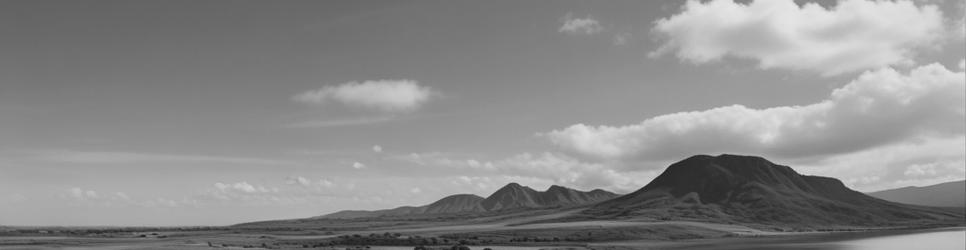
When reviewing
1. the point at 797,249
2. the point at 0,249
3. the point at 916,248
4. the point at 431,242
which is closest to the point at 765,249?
the point at 797,249

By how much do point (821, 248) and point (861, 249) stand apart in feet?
24.7

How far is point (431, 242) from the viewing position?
162m

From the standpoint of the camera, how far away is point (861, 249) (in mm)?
144375

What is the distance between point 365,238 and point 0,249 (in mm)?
71752

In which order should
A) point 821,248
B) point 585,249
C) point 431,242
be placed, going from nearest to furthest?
point 585,249, point 821,248, point 431,242

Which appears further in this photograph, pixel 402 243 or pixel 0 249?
pixel 402 243

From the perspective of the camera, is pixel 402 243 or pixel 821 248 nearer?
pixel 821 248

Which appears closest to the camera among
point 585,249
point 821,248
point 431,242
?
point 585,249

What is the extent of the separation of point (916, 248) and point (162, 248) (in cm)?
14999

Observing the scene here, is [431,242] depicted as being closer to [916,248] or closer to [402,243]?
[402,243]

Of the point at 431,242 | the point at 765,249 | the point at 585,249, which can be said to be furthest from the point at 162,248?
the point at 765,249

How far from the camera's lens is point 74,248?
14400 centimetres

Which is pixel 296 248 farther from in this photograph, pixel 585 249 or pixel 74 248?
pixel 585 249

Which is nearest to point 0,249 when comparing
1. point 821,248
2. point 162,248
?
point 162,248
